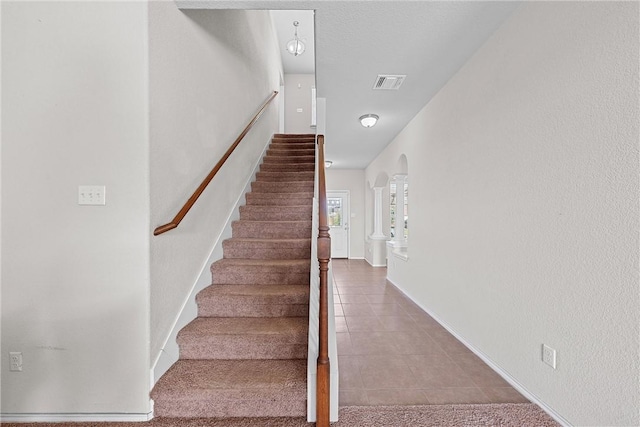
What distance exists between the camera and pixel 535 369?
5.85 ft

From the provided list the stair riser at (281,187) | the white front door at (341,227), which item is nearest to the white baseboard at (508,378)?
the stair riser at (281,187)

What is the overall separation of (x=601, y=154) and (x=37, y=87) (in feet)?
9.70

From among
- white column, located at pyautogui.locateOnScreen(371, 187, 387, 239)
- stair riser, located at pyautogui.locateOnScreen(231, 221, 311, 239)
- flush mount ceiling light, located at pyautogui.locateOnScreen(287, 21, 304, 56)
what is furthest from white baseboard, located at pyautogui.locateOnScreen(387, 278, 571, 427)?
→ flush mount ceiling light, located at pyautogui.locateOnScreen(287, 21, 304, 56)

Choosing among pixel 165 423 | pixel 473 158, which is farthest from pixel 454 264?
pixel 165 423

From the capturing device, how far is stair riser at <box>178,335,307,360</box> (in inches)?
73.9

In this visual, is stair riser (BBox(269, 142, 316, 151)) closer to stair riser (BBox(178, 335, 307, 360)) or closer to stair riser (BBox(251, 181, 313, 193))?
stair riser (BBox(251, 181, 313, 193))

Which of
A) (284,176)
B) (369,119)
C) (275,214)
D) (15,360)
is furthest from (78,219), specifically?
(369,119)

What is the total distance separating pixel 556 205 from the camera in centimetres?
162

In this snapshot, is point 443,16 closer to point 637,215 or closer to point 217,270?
point 637,215

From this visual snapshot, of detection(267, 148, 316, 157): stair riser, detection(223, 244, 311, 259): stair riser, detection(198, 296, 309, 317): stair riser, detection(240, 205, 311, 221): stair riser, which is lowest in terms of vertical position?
detection(198, 296, 309, 317): stair riser

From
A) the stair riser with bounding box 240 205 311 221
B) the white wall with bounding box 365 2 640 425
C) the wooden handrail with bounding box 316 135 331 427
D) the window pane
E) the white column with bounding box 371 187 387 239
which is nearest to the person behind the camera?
the white wall with bounding box 365 2 640 425

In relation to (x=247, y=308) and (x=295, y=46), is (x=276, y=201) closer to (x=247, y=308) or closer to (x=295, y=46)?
(x=247, y=308)

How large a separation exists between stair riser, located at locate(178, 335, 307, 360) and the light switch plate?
99 cm

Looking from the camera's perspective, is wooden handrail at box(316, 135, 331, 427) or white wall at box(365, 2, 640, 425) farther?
wooden handrail at box(316, 135, 331, 427)
